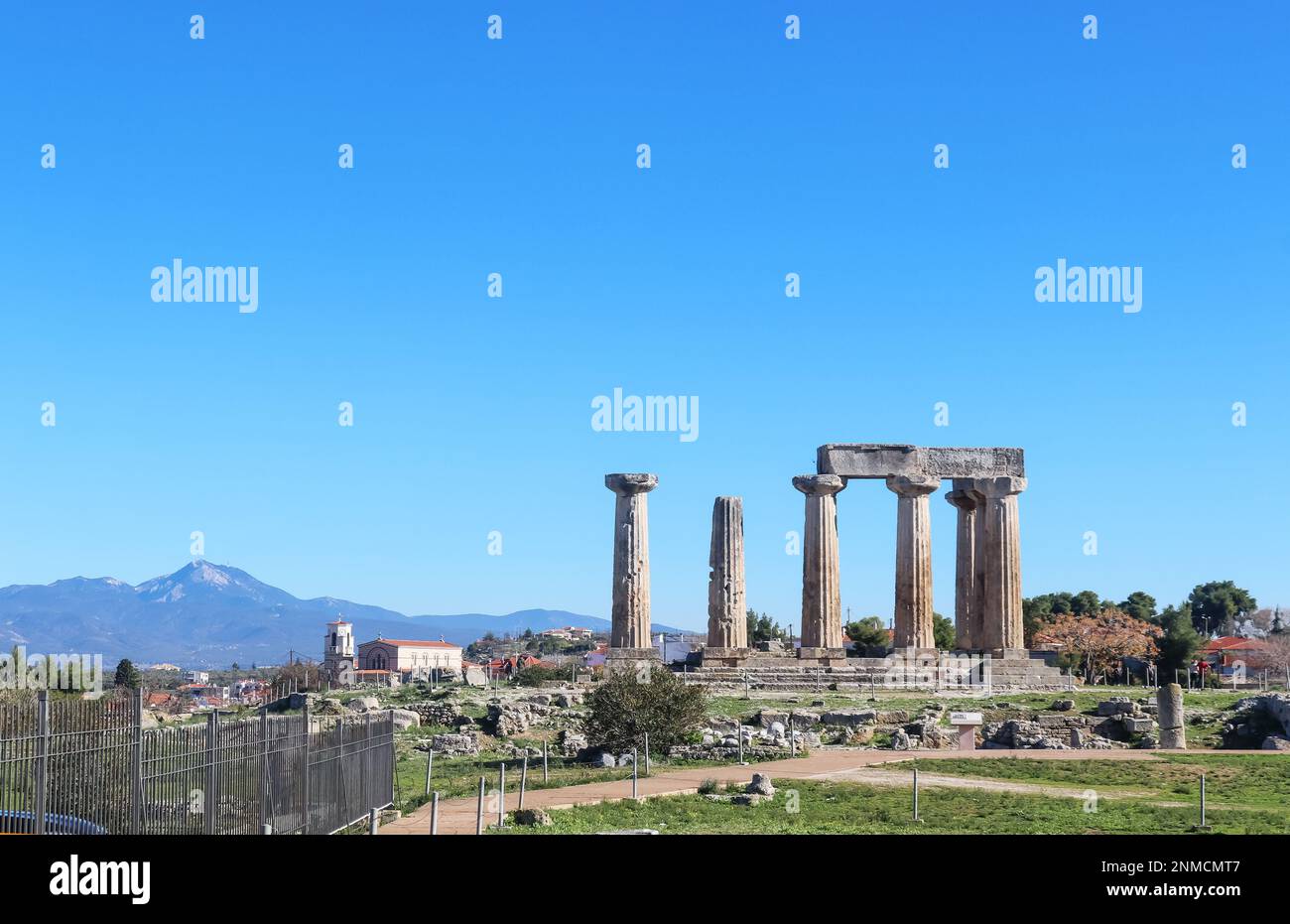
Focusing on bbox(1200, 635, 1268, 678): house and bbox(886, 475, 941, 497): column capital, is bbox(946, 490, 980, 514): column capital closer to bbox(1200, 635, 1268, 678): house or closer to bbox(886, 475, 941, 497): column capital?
bbox(886, 475, 941, 497): column capital

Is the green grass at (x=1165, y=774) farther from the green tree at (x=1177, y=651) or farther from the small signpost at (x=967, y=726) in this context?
the green tree at (x=1177, y=651)

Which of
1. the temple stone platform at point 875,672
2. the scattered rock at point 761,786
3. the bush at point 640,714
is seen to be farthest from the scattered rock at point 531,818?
the temple stone platform at point 875,672

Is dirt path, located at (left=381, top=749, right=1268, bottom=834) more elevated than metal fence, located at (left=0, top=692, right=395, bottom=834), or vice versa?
metal fence, located at (left=0, top=692, right=395, bottom=834)

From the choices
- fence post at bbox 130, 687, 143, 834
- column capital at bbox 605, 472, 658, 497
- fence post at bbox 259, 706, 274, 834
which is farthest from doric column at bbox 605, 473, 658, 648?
fence post at bbox 130, 687, 143, 834

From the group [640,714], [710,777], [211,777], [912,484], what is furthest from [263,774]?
[912,484]

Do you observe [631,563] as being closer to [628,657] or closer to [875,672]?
[628,657]

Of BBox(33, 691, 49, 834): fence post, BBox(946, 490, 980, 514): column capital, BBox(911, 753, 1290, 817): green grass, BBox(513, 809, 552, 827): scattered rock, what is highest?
BBox(946, 490, 980, 514): column capital
